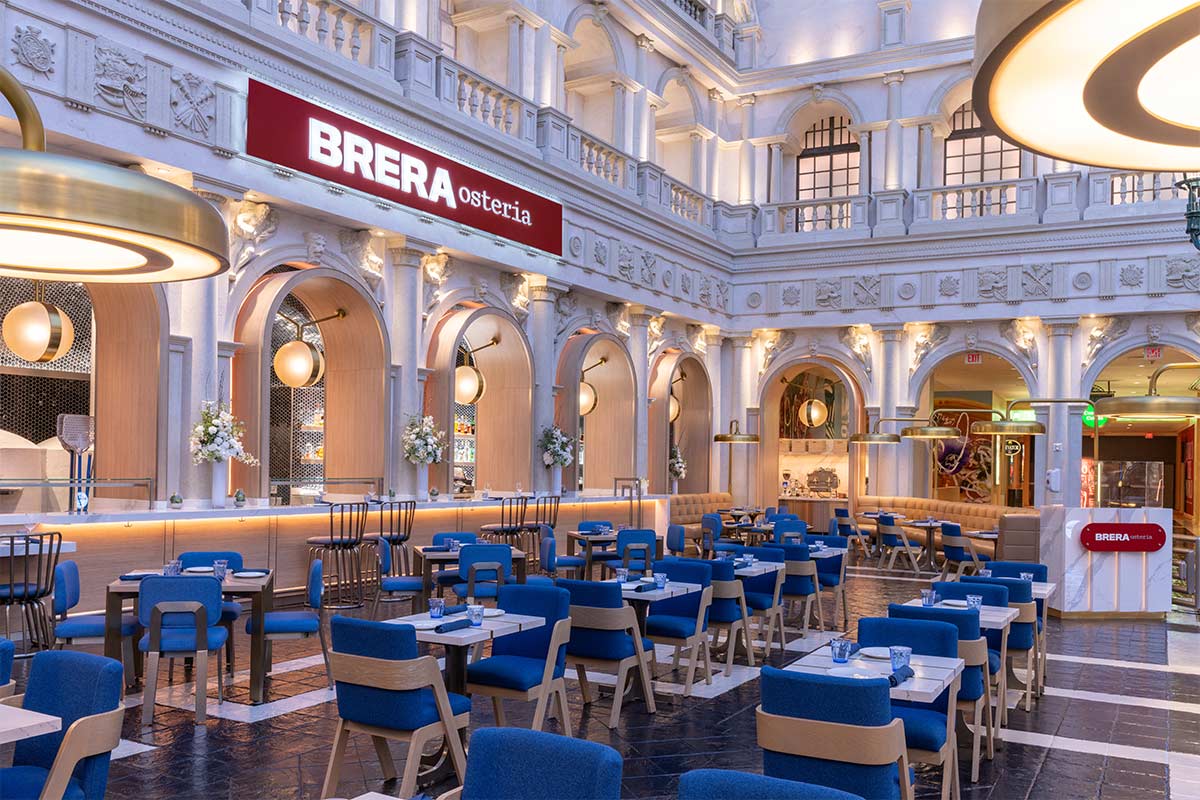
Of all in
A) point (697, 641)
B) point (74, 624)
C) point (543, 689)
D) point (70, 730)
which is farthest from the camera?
point (697, 641)

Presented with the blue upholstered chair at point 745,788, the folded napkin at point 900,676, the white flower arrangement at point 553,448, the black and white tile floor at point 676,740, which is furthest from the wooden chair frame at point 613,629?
the white flower arrangement at point 553,448

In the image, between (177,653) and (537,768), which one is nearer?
(537,768)

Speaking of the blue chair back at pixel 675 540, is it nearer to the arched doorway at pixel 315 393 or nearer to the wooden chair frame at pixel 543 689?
the arched doorway at pixel 315 393

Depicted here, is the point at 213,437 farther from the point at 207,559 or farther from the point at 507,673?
the point at 507,673

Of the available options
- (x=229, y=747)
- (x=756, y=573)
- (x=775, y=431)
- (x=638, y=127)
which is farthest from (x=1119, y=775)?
(x=775, y=431)

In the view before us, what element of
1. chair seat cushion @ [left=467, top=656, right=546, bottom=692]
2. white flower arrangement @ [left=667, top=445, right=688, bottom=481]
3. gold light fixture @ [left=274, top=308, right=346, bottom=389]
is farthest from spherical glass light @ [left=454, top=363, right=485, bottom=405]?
chair seat cushion @ [left=467, top=656, right=546, bottom=692]

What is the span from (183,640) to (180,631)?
21cm

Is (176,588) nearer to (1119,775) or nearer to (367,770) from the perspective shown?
(367,770)

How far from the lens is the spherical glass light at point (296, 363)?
1074 cm

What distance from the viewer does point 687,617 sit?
7402 millimetres

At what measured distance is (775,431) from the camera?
1997cm

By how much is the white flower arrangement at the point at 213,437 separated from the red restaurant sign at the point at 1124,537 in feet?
28.9

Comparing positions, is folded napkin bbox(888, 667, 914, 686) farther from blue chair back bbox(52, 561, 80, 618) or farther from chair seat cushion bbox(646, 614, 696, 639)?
blue chair back bbox(52, 561, 80, 618)

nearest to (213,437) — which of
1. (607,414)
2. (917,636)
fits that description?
(917,636)
